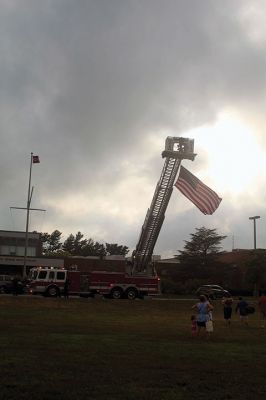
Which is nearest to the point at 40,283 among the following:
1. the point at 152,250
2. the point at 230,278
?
the point at 152,250

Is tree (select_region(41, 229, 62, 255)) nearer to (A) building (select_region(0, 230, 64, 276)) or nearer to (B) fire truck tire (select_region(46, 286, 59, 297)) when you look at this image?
(A) building (select_region(0, 230, 64, 276))

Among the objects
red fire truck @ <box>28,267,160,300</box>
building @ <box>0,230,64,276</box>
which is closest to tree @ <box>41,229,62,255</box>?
building @ <box>0,230,64,276</box>

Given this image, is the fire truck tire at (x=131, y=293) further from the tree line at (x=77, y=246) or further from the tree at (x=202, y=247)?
the tree line at (x=77, y=246)

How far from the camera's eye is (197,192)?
32125mm

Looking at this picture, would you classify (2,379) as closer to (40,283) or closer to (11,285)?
(40,283)

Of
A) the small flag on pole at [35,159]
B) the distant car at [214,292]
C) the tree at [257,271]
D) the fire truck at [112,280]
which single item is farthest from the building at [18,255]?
the fire truck at [112,280]

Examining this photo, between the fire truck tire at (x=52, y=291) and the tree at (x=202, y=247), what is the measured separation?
1406 inches

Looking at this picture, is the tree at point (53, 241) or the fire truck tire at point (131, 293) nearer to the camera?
the fire truck tire at point (131, 293)

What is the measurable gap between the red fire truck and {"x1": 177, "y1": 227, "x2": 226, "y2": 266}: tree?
33.5 m

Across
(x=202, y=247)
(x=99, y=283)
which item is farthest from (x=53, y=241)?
(x=99, y=283)

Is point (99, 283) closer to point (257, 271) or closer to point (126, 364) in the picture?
point (257, 271)

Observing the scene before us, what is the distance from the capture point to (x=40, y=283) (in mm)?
39469

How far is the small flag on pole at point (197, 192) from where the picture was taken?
31.6 m

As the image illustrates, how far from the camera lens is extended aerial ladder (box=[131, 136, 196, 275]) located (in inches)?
1304
